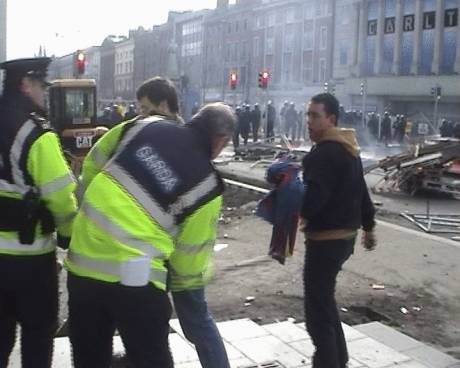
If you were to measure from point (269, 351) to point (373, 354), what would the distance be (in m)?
0.72

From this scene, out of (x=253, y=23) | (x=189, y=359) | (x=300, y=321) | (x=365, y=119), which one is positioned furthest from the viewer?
(x=253, y=23)

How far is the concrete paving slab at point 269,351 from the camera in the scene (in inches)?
161

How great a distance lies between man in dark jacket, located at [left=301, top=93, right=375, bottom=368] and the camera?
3461mm

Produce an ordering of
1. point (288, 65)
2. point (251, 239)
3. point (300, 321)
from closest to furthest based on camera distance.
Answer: point (300, 321), point (251, 239), point (288, 65)

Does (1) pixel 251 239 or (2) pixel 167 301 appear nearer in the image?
(2) pixel 167 301

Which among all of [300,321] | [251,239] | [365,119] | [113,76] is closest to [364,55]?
[365,119]

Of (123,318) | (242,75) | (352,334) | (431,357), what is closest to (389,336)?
(352,334)

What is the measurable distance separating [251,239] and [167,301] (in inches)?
257

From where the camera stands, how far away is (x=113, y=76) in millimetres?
103375

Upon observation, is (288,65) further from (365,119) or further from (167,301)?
(167,301)

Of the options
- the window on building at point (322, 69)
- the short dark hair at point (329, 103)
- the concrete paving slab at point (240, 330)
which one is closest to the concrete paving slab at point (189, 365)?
the concrete paving slab at point (240, 330)

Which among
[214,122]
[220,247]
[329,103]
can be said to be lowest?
[220,247]

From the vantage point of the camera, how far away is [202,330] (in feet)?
10.3

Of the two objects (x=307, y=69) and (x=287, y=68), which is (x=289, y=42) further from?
(x=307, y=69)
